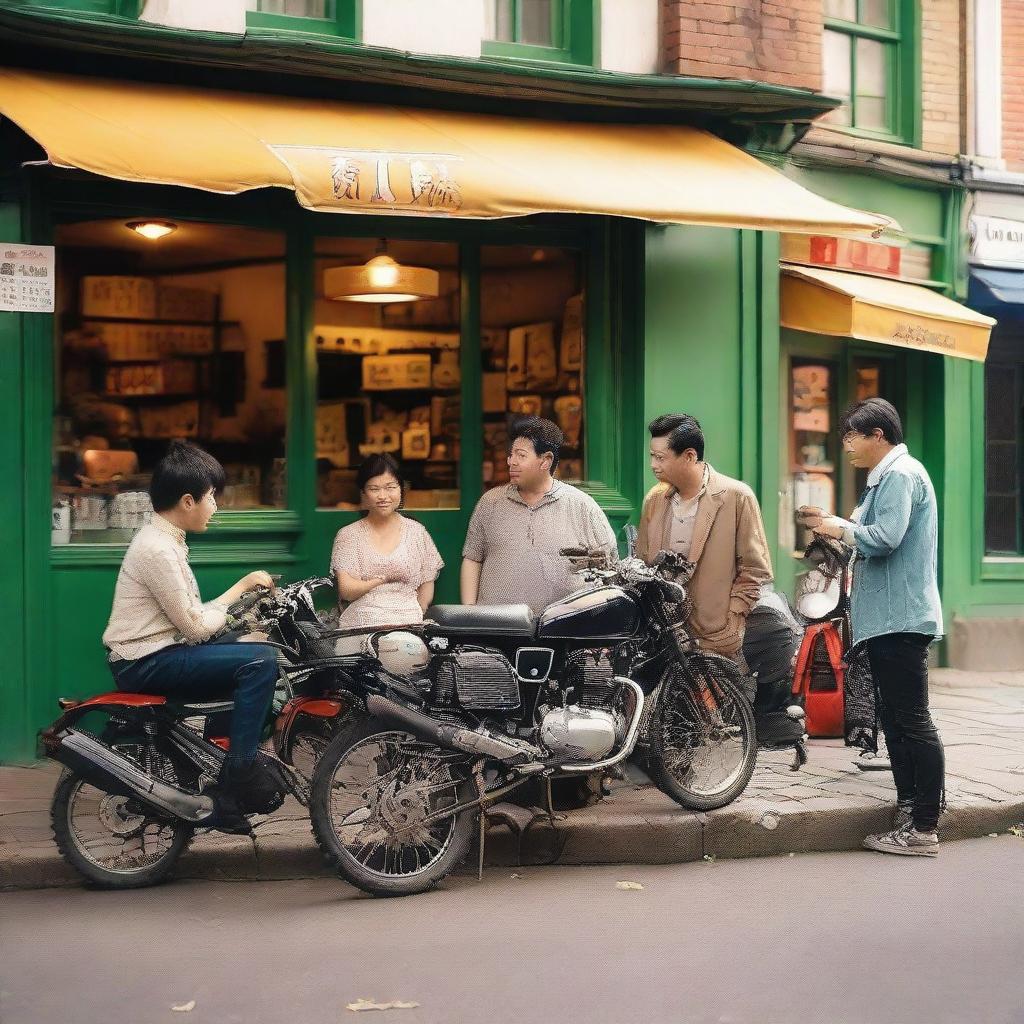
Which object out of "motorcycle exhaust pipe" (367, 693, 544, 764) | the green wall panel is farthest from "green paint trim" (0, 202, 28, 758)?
the green wall panel

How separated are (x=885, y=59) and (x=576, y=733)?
27.0 feet

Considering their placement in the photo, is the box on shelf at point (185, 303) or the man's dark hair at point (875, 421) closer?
the man's dark hair at point (875, 421)

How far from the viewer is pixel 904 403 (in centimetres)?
1273

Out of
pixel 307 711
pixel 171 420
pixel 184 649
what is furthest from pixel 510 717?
pixel 171 420

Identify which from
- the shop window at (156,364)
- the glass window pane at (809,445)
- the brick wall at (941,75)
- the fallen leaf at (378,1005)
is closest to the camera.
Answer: the fallen leaf at (378,1005)

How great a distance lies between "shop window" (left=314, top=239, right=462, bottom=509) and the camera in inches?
373

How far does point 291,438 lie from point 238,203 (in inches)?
56.8

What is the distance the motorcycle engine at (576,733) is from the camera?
21.7 feet

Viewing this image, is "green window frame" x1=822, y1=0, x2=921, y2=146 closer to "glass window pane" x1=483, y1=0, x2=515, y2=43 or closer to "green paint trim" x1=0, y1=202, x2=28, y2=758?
"glass window pane" x1=483, y1=0, x2=515, y2=43

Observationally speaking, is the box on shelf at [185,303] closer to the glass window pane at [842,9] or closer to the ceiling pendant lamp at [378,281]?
the ceiling pendant lamp at [378,281]

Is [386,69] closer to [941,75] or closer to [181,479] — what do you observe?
[181,479]

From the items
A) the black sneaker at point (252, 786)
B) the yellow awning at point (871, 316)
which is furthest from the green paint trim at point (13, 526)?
the yellow awning at point (871, 316)

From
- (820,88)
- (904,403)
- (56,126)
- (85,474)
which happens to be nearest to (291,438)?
(85,474)

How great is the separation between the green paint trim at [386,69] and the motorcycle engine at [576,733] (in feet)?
13.4
